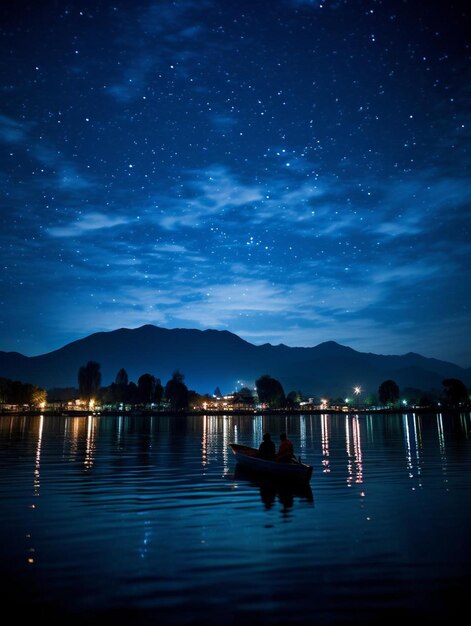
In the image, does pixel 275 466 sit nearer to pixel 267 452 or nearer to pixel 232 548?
pixel 267 452

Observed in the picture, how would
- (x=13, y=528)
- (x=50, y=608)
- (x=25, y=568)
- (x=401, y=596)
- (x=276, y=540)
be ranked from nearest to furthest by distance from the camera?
1. (x=50, y=608)
2. (x=401, y=596)
3. (x=25, y=568)
4. (x=276, y=540)
5. (x=13, y=528)

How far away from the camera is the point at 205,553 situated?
14.8 m

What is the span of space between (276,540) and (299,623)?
6.19 meters

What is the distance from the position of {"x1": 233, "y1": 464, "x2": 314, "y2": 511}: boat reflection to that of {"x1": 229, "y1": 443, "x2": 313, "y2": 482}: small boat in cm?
36

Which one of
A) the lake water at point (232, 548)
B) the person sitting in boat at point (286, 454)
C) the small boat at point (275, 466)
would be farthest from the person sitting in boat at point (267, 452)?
the lake water at point (232, 548)

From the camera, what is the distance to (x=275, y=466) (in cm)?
2862

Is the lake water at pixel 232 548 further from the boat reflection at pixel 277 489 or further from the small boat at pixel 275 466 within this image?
the small boat at pixel 275 466

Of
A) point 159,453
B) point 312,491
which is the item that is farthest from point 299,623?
point 159,453

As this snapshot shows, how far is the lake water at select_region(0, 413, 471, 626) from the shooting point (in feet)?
36.0

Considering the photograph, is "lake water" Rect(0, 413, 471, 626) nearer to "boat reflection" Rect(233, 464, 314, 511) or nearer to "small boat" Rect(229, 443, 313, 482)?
"boat reflection" Rect(233, 464, 314, 511)

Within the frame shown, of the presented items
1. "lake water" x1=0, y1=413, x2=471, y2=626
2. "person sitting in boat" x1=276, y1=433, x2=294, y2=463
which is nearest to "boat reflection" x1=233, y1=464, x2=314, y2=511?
"lake water" x1=0, y1=413, x2=471, y2=626

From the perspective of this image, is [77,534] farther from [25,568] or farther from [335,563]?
[335,563]

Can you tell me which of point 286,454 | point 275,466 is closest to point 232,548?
point 286,454

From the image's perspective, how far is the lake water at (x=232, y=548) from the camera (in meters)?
11.0
